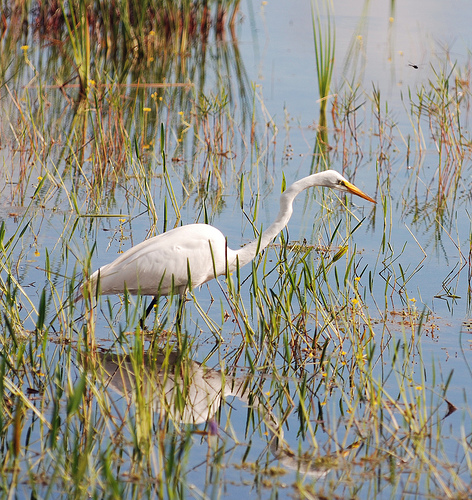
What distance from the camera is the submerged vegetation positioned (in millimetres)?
3010

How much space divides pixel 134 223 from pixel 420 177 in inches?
120

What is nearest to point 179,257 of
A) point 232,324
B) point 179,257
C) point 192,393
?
point 179,257

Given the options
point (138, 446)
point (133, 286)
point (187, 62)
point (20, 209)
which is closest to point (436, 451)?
point (138, 446)

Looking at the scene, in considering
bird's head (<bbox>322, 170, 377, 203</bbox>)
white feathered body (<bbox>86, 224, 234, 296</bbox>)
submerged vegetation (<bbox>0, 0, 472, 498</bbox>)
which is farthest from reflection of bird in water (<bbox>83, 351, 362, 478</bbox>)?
bird's head (<bbox>322, 170, 377, 203</bbox>)

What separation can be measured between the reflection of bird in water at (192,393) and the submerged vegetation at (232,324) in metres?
0.02

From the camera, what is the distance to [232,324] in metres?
4.75

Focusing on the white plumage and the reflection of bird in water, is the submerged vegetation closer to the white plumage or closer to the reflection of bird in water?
the reflection of bird in water

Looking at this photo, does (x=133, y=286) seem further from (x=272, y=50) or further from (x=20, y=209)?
(x=272, y=50)

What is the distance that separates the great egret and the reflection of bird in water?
0.44 m

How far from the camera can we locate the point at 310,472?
306 cm

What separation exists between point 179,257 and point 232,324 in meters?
0.57

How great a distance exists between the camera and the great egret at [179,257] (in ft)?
14.5

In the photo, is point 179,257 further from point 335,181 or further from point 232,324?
point 335,181

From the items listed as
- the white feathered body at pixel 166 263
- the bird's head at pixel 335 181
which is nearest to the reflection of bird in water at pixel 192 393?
the white feathered body at pixel 166 263
